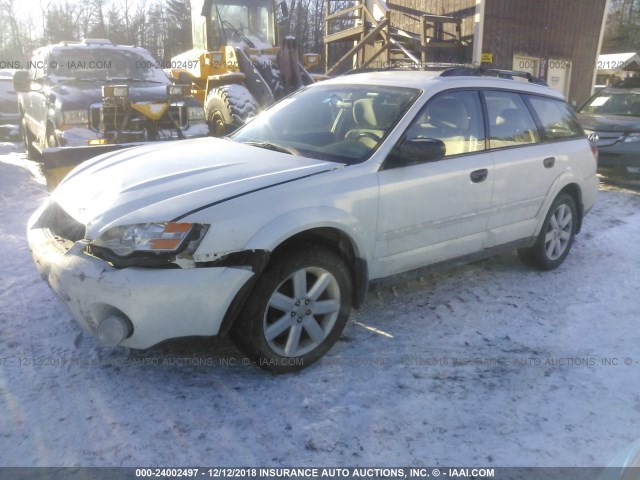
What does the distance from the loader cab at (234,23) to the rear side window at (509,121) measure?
263 inches

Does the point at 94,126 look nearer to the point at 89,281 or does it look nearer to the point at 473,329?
the point at 89,281

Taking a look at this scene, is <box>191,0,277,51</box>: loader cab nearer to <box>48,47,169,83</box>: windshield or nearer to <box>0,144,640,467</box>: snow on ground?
<box>48,47,169,83</box>: windshield

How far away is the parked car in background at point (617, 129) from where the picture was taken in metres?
9.00

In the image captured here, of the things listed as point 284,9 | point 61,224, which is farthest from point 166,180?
point 284,9

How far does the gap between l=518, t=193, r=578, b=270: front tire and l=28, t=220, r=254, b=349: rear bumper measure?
3102mm

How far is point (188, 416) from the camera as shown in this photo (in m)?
2.77

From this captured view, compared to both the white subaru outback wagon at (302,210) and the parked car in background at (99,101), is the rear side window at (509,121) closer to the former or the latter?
the white subaru outback wagon at (302,210)

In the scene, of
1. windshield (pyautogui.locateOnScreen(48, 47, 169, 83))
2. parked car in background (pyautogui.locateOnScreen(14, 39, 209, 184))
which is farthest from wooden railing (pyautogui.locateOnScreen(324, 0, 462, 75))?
parked car in background (pyautogui.locateOnScreen(14, 39, 209, 184))

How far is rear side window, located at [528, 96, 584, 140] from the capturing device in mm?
4812

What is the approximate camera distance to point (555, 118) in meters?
4.99

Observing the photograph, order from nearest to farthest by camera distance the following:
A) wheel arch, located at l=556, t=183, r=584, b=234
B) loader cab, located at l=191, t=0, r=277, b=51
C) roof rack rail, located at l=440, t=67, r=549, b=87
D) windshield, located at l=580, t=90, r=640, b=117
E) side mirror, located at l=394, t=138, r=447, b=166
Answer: side mirror, located at l=394, t=138, r=447, b=166
roof rack rail, located at l=440, t=67, r=549, b=87
wheel arch, located at l=556, t=183, r=584, b=234
loader cab, located at l=191, t=0, r=277, b=51
windshield, located at l=580, t=90, r=640, b=117

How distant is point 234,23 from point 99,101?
380cm

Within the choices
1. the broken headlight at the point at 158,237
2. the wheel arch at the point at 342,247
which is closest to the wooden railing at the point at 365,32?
the wheel arch at the point at 342,247

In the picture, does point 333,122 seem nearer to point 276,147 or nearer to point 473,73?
point 276,147
